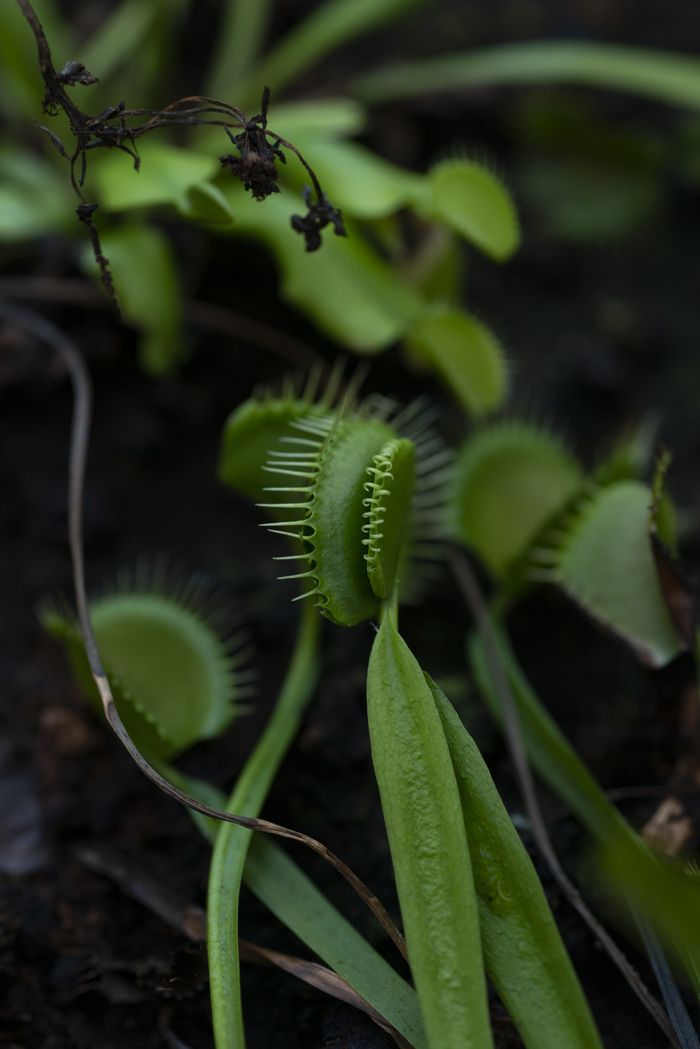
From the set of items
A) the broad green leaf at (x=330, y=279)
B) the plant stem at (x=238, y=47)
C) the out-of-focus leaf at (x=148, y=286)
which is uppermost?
the plant stem at (x=238, y=47)

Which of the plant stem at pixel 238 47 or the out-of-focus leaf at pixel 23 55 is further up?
the plant stem at pixel 238 47

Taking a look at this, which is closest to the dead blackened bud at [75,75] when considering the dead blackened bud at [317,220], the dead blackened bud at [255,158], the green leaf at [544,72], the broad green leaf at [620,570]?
the dead blackened bud at [255,158]

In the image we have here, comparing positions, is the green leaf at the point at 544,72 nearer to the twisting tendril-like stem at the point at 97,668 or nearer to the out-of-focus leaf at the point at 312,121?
the out-of-focus leaf at the point at 312,121

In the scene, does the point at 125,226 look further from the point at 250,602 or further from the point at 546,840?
the point at 546,840

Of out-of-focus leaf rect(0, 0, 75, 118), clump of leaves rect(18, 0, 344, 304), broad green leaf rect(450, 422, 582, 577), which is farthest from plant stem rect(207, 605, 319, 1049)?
out-of-focus leaf rect(0, 0, 75, 118)

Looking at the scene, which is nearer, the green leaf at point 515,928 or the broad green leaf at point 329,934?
the green leaf at point 515,928

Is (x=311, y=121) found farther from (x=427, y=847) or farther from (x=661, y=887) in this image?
(x=661, y=887)

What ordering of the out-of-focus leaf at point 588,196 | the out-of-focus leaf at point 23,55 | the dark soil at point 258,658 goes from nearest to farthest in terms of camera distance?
the dark soil at point 258,658, the out-of-focus leaf at point 23,55, the out-of-focus leaf at point 588,196

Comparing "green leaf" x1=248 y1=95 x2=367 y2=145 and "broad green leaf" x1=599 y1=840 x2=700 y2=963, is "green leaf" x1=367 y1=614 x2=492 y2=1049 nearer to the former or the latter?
"broad green leaf" x1=599 y1=840 x2=700 y2=963
